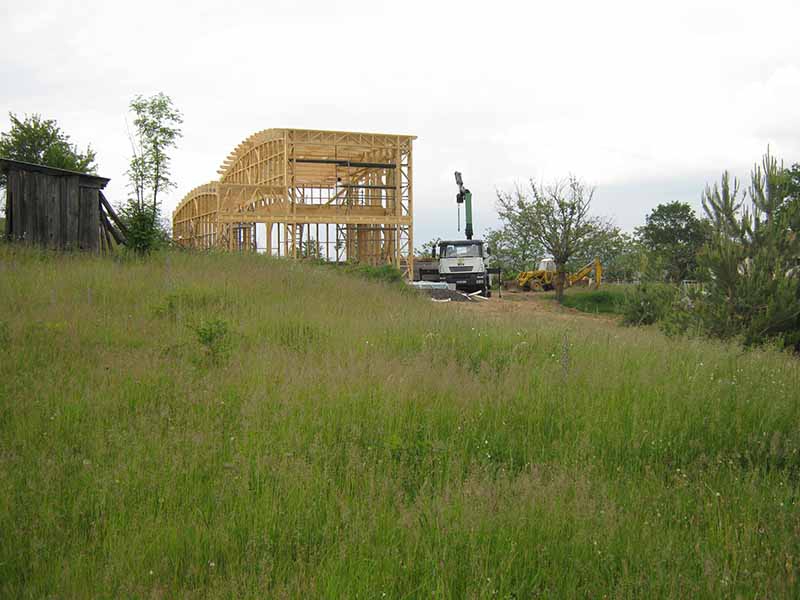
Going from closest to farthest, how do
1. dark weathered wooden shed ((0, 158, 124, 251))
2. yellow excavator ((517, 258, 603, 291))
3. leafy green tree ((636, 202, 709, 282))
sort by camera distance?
dark weathered wooden shed ((0, 158, 124, 251)), yellow excavator ((517, 258, 603, 291)), leafy green tree ((636, 202, 709, 282))

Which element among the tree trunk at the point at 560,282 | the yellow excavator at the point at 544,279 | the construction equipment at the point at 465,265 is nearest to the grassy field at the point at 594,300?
the tree trunk at the point at 560,282

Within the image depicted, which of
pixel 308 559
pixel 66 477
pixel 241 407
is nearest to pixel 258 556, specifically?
pixel 308 559

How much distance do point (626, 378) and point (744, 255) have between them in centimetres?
695

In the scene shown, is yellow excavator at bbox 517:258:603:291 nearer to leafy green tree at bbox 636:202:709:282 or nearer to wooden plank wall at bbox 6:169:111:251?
leafy green tree at bbox 636:202:709:282

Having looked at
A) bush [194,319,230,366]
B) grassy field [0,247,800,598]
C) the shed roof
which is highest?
the shed roof

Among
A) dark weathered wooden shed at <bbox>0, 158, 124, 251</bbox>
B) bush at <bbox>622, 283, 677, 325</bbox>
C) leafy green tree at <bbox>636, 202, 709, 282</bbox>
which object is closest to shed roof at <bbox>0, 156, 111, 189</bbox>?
dark weathered wooden shed at <bbox>0, 158, 124, 251</bbox>

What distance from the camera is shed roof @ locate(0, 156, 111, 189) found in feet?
45.9

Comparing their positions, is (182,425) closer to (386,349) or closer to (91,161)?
(386,349)

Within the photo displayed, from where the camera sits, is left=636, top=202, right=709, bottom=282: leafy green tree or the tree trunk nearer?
the tree trunk

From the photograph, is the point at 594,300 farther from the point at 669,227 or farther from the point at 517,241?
the point at 669,227

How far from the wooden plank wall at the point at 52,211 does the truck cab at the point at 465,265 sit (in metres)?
18.6

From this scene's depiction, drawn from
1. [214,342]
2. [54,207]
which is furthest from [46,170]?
[214,342]

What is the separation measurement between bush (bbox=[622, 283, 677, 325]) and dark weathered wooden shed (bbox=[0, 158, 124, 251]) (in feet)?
48.6

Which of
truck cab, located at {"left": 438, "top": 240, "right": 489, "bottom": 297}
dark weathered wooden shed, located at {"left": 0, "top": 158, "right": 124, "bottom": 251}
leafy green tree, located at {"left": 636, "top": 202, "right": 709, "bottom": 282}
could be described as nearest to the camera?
dark weathered wooden shed, located at {"left": 0, "top": 158, "right": 124, "bottom": 251}
